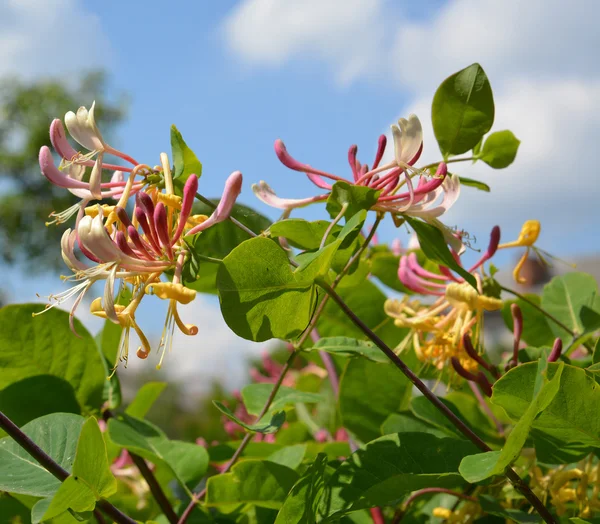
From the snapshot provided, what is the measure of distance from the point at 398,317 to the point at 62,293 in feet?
A: 1.12

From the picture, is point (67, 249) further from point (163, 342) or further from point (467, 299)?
point (467, 299)

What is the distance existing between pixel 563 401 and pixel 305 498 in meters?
0.19

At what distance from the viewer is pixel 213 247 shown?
64cm

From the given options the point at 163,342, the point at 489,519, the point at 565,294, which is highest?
the point at 565,294

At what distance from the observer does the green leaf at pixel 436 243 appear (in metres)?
0.60

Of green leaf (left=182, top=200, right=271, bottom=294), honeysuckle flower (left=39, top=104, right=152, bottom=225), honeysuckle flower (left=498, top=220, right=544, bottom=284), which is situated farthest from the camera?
honeysuckle flower (left=498, top=220, right=544, bottom=284)

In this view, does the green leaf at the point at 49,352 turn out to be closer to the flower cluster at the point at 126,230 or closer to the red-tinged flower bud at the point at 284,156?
the flower cluster at the point at 126,230

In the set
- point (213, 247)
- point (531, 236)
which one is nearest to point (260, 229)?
point (213, 247)

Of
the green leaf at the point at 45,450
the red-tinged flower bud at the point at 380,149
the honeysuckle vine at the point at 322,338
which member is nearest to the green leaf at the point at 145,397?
the honeysuckle vine at the point at 322,338

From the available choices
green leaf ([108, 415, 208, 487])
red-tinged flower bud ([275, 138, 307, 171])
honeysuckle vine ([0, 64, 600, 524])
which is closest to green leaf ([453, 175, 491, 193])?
honeysuckle vine ([0, 64, 600, 524])

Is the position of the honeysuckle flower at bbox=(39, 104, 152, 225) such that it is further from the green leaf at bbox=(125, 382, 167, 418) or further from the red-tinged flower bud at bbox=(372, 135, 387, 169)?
the green leaf at bbox=(125, 382, 167, 418)

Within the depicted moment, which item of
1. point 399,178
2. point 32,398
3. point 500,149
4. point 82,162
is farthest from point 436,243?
point 32,398

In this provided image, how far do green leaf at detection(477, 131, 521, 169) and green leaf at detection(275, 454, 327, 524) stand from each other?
365 mm

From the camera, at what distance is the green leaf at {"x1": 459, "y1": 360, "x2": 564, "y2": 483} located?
42cm
